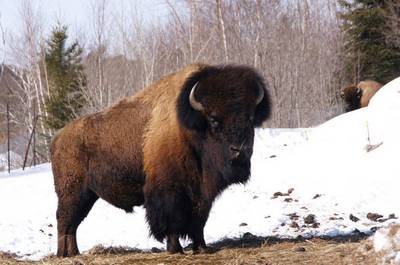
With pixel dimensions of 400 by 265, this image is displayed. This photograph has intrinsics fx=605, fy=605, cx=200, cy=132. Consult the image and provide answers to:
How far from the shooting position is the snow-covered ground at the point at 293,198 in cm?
1111

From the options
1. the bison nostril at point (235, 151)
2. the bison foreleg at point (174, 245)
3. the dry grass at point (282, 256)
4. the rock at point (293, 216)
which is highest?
the bison nostril at point (235, 151)

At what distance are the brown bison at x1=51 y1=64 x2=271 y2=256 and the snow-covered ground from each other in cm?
225

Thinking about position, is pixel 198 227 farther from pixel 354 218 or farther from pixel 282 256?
pixel 354 218

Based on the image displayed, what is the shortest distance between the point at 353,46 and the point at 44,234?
Answer: 27606mm

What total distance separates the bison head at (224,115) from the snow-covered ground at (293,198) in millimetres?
3095

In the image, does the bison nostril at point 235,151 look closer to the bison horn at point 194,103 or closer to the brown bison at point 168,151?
the brown bison at point 168,151

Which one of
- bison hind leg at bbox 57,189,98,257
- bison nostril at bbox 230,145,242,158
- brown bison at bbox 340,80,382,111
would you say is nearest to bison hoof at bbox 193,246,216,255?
bison nostril at bbox 230,145,242,158

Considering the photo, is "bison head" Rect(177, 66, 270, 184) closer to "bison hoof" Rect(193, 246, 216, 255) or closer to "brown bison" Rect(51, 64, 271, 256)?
"brown bison" Rect(51, 64, 271, 256)

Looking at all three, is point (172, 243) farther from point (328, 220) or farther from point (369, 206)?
point (369, 206)

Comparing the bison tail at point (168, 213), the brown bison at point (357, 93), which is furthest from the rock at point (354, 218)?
the brown bison at point (357, 93)

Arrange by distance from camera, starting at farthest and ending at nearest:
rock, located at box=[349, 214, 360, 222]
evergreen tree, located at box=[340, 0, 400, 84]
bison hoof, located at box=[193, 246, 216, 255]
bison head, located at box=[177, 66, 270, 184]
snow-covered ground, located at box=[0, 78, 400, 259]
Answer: evergreen tree, located at box=[340, 0, 400, 84] → snow-covered ground, located at box=[0, 78, 400, 259] → rock, located at box=[349, 214, 360, 222] → bison hoof, located at box=[193, 246, 216, 255] → bison head, located at box=[177, 66, 270, 184]

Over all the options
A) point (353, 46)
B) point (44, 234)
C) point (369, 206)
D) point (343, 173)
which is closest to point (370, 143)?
point (343, 173)

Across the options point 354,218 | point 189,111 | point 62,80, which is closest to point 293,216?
point 354,218

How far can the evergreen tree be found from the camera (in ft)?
113
